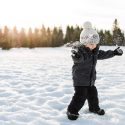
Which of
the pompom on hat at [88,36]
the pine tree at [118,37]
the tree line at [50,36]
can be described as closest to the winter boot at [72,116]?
the pompom on hat at [88,36]

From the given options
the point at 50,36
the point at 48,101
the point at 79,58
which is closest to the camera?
the point at 79,58

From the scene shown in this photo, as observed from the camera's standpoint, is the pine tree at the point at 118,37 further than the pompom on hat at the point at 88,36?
Yes

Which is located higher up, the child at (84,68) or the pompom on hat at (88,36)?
the pompom on hat at (88,36)

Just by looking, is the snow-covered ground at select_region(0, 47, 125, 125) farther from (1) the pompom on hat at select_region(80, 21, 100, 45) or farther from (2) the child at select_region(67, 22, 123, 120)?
(1) the pompom on hat at select_region(80, 21, 100, 45)

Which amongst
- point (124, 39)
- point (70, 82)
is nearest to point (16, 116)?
point (70, 82)

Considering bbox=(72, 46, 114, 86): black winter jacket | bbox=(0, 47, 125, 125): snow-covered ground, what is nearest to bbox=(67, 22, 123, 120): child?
bbox=(72, 46, 114, 86): black winter jacket

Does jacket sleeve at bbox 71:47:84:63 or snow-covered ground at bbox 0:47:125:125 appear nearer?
jacket sleeve at bbox 71:47:84:63

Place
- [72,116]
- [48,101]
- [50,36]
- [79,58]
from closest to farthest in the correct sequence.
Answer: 1. [79,58]
2. [72,116]
3. [48,101]
4. [50,36]

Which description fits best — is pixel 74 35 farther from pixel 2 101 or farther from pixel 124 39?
pixel 2 101

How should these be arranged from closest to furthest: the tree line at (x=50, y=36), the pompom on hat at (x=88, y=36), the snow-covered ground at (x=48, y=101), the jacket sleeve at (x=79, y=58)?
the jacket sleeve at (x=79, y=58) → the snow-covered ground at (x=48, y=101) → the pompom on hat at (x=88, y=36) → the tree line at (x=50, y=36)

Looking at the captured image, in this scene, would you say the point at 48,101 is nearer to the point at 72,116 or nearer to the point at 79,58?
the point at 72,116

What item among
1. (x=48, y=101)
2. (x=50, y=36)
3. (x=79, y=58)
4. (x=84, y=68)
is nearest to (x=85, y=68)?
(x=84, y=68)

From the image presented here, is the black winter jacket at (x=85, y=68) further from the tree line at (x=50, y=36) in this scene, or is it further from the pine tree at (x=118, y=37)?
the pine tree at (x=118, y=37)

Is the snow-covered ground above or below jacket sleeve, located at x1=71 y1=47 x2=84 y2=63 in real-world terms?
below
